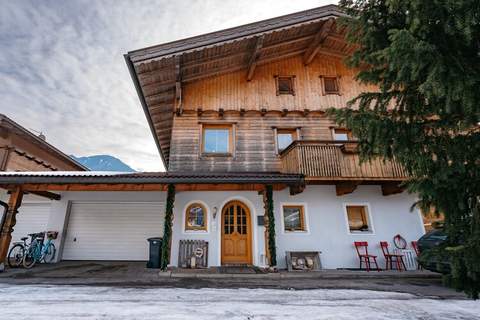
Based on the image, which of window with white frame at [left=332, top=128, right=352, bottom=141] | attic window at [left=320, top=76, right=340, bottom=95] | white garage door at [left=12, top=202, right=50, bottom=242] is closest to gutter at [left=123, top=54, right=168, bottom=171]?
white garage door at [left=12, top=202, right=50, bottom=242]

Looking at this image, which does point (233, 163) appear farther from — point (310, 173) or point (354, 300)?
point (354, 300)

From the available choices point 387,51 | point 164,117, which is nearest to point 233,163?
point 164,117

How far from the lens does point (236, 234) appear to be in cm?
821

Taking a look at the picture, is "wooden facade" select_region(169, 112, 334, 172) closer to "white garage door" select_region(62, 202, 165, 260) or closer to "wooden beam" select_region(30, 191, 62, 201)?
"white garage door" select_region(62, 202, 165, 260)

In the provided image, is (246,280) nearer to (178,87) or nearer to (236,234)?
(236,234)

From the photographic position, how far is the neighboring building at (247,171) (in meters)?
7.66

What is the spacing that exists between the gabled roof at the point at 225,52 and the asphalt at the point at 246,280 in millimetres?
6508

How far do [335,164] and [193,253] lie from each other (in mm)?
5702

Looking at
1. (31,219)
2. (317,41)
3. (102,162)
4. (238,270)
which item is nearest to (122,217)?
(31,219)

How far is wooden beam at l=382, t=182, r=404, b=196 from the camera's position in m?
8.07

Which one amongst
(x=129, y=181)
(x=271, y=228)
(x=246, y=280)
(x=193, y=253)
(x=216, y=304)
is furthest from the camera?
(x=193, y=253)

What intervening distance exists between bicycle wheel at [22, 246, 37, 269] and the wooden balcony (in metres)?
9.24

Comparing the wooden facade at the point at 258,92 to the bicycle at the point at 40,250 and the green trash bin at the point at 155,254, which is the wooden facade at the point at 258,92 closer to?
the green trash bin at the point at 155,254

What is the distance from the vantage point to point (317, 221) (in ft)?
27.0
